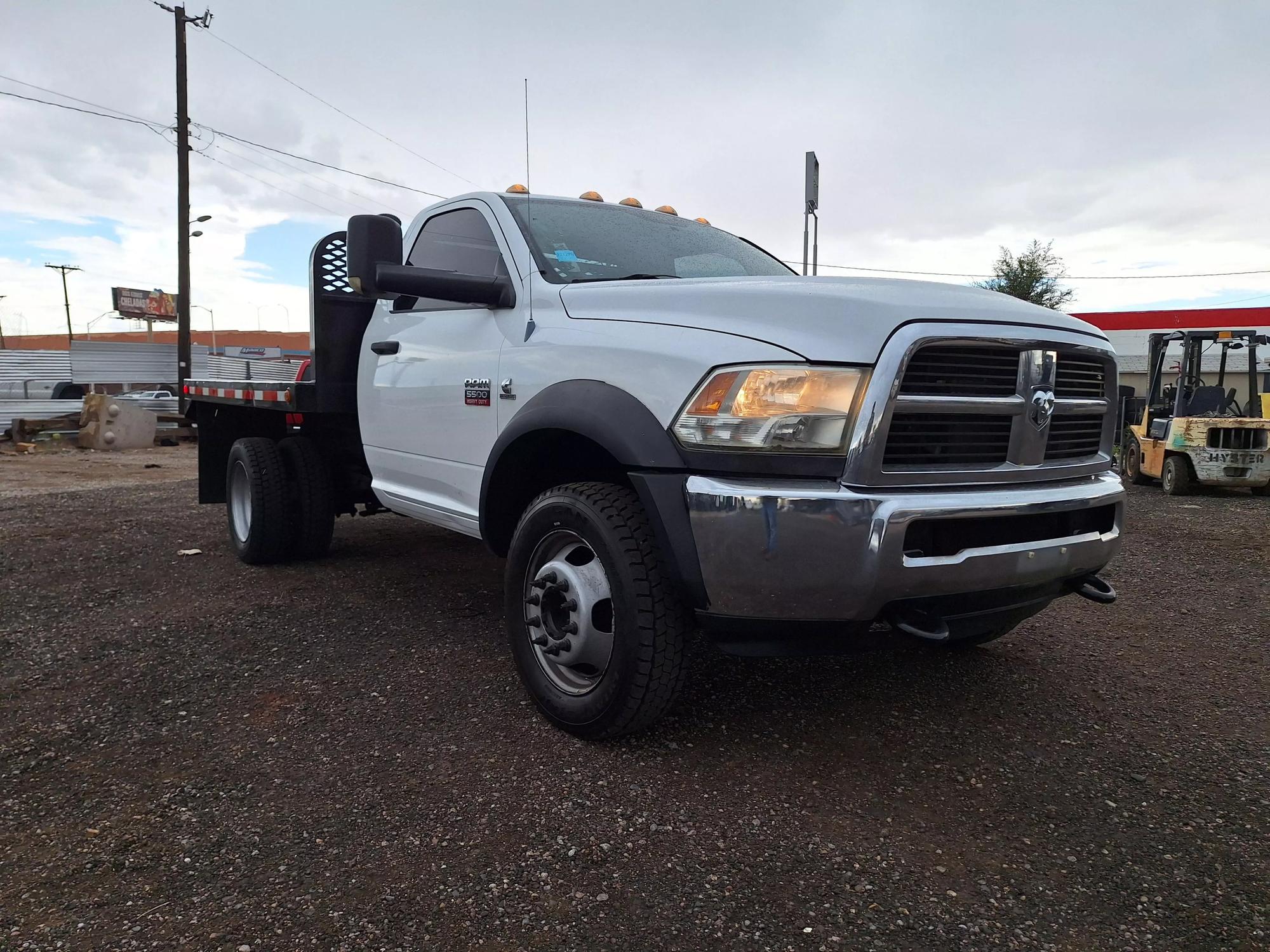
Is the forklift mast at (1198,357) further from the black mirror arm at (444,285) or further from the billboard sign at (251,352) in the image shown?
the billboard sign at (251,352)

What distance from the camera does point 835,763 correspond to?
280cm

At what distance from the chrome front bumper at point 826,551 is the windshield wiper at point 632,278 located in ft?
3.75

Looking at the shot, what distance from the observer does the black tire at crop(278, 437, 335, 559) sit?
533 centimetres

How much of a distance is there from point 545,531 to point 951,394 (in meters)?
1.34

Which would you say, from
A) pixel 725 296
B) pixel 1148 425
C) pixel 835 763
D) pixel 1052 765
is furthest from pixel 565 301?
Result: pixel 1148 425

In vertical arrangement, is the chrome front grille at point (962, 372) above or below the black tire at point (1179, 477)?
above

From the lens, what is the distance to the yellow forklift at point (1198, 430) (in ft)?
35.1

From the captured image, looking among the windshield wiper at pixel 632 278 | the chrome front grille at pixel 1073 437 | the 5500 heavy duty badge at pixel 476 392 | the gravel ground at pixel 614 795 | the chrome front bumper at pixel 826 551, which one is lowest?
the gravel ground at pixel 614 795

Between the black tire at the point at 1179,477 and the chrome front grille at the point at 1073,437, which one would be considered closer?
the chrome front grille at the point at 1073,437

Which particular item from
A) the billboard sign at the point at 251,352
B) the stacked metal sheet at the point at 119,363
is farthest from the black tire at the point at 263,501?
the billboard sign at the point at 251,352

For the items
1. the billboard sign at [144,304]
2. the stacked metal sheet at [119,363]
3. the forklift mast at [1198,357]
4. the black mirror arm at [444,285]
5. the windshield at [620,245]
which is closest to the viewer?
the black mirror arm at [444,285]

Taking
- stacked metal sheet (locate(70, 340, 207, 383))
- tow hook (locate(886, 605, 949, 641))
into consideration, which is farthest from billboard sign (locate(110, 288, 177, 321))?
tow hook (locate(886, 605, 949, 641))

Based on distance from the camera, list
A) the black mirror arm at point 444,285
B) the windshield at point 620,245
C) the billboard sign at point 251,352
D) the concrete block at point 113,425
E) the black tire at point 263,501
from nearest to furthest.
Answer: the black mirror arm at point 444,285 → the windshield at point 620,245 → the black tire at point 263,501 → the concrete block at point 113,425 → the billboard sign at point 251,352

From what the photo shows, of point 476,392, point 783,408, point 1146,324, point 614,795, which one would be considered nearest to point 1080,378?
point 783,408
